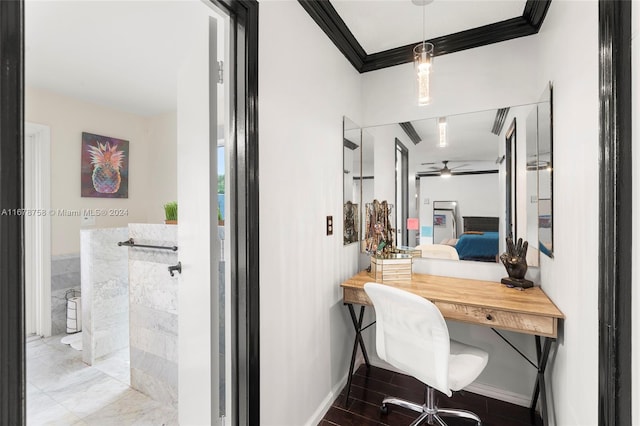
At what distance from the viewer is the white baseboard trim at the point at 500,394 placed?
6.49 ft

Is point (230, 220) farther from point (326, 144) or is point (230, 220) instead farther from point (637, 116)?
point (637, 116)

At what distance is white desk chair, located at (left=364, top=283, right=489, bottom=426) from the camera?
1.46 meters

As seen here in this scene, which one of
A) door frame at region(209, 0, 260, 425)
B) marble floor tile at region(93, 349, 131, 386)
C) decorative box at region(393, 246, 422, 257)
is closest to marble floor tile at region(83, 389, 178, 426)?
marble floor tile at region(93, 349, 131, 386)

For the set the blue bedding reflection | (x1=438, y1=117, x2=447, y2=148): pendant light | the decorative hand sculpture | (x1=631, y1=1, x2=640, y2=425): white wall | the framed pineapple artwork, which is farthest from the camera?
(x1=438, y1=117, x2=447, y2=148): pendant light

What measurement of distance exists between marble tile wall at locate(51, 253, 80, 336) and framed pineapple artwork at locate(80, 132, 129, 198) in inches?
12.0

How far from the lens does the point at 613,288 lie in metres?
0.85

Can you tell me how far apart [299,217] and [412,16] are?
149cm

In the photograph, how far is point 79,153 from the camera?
52.2 inches

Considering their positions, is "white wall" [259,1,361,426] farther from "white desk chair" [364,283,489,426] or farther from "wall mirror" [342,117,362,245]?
"white desk chair" [364,283,489,426]

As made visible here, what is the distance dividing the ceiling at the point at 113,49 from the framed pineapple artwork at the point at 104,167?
22 cm

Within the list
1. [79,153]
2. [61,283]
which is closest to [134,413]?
[61,283]

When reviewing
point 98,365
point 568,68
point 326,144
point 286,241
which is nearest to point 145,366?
point 98,365

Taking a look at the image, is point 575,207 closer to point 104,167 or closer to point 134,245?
point 104,167

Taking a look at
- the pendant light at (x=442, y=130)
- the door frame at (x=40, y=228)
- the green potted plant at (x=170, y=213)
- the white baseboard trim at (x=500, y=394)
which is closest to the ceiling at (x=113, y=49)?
the door frame at (x=40, y=228)
